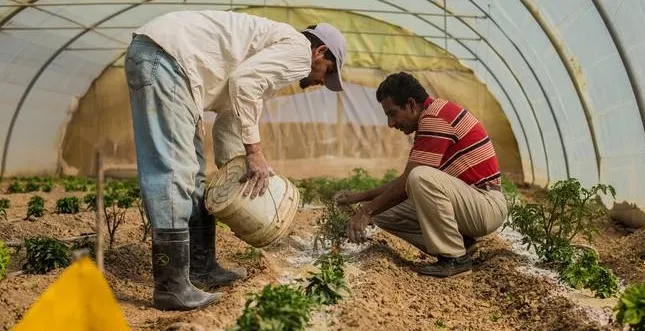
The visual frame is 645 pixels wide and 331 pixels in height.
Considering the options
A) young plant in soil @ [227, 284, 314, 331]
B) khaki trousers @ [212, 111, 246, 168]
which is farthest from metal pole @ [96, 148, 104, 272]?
khaki trousers @ [212, 111, 246, 168]

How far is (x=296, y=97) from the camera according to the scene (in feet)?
55.2

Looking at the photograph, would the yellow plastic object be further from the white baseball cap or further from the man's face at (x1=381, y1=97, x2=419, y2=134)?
the man's face at (x1=381, y1=97, x2=419, y2=134)

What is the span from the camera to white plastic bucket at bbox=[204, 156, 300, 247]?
4.31 m

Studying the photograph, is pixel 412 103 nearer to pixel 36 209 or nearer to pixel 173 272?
pixel 173 272

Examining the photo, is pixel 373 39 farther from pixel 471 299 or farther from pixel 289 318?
pixel 289 318

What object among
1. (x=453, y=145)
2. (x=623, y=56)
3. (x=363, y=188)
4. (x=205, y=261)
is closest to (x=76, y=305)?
(x=205, y=261)

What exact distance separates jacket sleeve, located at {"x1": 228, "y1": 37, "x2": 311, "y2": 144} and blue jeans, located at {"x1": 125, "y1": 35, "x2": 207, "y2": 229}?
0.27 m

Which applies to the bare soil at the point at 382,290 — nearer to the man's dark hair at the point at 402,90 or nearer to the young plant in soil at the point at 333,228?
the young plant in soil at the point at 333,228

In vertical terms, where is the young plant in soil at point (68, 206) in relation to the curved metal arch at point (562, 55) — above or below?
below

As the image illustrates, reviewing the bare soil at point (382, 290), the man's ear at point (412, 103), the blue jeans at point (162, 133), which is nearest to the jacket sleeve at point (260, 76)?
the blue jeans at point (162, 133)

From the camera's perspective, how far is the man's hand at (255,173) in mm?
4198

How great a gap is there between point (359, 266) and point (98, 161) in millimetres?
3275

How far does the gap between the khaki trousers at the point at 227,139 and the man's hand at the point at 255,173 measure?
22.1 inches

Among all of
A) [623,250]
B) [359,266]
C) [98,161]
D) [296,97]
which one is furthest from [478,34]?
[98,161]
